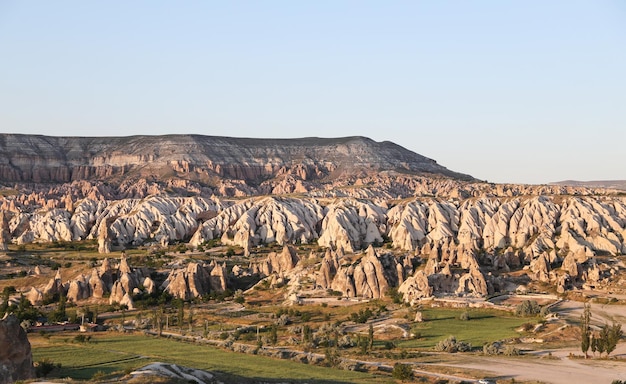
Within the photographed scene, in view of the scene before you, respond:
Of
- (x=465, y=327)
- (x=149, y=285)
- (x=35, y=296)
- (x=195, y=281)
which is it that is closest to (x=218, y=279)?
(x=195, y=281)

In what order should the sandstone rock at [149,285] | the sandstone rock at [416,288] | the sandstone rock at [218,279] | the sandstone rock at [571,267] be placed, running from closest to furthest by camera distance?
1. the sandstone rock at [416,288]
2. the sandstone rock at [571,267]
3. the sandstone rock at [149,285]
4. the sandstone rock at [218,279]

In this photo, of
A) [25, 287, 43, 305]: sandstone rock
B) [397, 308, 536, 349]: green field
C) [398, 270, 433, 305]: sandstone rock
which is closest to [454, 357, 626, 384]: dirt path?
[397, 308, 536, 349]: green field

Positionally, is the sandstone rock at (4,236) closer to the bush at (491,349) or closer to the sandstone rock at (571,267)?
the sandstone rock at (571,267)

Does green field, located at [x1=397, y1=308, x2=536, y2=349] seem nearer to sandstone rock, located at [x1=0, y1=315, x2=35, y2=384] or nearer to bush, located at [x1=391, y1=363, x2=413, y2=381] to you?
bush, located at [x1=391, y1=363, x2=413, y2=381]

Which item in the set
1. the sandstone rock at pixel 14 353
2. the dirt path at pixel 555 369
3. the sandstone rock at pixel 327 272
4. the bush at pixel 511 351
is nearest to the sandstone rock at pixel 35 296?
the sandstone rock at pixel 327 272

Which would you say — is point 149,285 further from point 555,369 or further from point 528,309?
point 555,369

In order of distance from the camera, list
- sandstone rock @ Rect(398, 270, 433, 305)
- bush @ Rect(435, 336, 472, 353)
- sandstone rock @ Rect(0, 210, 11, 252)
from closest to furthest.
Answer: bush @ Rect(435, 336, 472, 353) < sandstone rock @ Rect(398, 270, 433, 305) < sandstone rock @ Rect(0, 210, 11, 252)
